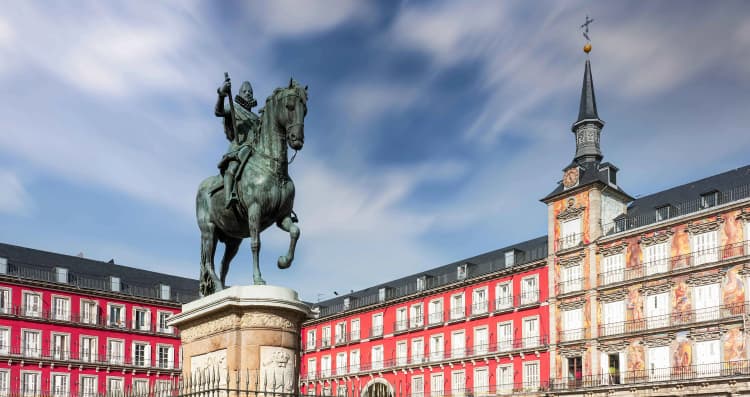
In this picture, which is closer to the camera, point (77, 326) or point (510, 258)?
point (510, 258)

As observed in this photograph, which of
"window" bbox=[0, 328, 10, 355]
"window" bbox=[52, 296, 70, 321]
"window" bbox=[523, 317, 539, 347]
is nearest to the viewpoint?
"window" bbox=[523, 317, 539, 347]

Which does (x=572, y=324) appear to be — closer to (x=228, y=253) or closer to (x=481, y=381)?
(x=481, y=381)

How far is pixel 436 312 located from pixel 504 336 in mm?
7498

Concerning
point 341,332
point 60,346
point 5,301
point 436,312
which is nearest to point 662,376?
point 436,312

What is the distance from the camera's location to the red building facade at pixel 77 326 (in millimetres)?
56625

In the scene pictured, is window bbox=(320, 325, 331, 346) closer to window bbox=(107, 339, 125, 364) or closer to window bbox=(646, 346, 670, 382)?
window bbox=(107, 339, 125, 364)

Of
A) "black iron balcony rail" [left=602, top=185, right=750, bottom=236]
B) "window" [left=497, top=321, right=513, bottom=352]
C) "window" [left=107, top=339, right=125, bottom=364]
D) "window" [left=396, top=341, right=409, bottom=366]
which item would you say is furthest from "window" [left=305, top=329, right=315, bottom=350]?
"black iron balcony rail" [left=602, top=185, right=750, bottom=236]

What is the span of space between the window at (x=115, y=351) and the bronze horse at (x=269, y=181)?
181ft

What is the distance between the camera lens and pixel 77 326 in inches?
2363

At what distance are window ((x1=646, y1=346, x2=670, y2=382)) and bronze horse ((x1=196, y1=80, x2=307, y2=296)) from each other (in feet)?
129

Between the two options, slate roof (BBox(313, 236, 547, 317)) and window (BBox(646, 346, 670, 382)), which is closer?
window (BBox(646, 346, 670, 382))

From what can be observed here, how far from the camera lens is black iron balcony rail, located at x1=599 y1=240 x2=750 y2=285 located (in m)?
42.4

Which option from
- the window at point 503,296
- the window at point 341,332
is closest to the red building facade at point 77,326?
the window at point 341,332

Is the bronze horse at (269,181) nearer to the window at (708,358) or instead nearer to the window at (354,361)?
the window at (708,358)
